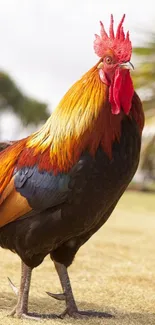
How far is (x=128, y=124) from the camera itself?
4.04 meters

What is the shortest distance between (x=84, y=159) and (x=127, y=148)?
0.29 meters

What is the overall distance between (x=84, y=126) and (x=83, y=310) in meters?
1.44

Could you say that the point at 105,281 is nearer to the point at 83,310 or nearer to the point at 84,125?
the point at 83,310

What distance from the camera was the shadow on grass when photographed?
4.35 m

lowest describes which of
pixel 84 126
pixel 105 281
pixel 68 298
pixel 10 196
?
pixel 105 281

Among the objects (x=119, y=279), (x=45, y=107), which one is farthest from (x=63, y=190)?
(x=45, y=107)

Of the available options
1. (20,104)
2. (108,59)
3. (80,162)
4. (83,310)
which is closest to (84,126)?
(80,162)

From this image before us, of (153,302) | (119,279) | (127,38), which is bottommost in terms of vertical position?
(119,279)

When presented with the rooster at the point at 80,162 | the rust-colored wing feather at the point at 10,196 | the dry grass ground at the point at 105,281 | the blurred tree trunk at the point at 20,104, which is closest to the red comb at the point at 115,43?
the rooster at the point at 80,162

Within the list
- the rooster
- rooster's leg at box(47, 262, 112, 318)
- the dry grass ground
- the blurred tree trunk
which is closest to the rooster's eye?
the rooster

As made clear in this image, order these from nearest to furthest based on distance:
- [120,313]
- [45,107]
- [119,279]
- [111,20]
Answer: [111,20] < [120,313] < [119,279] < [45,107]

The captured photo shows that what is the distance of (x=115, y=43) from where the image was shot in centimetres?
→ 405

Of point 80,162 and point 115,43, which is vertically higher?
point 115,43

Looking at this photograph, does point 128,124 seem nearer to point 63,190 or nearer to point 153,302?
point 63,190
